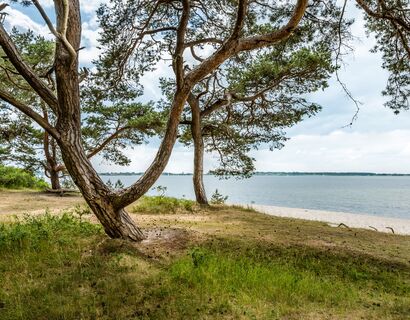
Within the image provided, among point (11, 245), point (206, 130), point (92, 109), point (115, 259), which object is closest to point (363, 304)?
point (115, 259)

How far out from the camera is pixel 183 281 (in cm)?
446

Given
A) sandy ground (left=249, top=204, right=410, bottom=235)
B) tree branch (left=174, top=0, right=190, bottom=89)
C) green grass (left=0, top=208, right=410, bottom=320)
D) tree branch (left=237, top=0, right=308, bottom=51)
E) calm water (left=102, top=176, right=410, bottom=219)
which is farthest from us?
calm water (left=102, top=176, right=410, bottom=219)

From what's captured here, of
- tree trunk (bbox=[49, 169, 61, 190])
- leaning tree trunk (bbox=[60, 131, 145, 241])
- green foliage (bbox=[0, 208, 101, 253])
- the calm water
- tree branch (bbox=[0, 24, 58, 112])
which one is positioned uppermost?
tree branch (bbox=[0, 24, 58, 112])

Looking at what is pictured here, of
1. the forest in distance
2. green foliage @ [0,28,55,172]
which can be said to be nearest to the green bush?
green foliage @ [0,28,55,172]

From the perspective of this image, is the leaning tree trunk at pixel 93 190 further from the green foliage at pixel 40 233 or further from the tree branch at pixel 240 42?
the tree branch at pixel 240 42

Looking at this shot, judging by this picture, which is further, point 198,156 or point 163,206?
point 198,156

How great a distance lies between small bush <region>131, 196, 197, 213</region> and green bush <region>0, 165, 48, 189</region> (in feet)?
35.4

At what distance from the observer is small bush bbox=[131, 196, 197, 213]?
11188 mm

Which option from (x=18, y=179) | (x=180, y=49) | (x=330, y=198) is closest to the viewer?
(x=180, y=49)

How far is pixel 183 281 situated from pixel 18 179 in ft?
59.2

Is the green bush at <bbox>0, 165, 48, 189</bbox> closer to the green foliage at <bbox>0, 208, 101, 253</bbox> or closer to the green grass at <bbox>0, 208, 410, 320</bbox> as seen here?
the green foliage at <bbox>0, 208, 101, 253</bbox>

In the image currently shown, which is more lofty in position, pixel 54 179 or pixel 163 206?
pixel 54 179

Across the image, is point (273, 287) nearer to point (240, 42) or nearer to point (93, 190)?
point (93, 190)

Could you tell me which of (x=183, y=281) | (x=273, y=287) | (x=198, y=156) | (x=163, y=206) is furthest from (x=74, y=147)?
(x=198, y=156)
